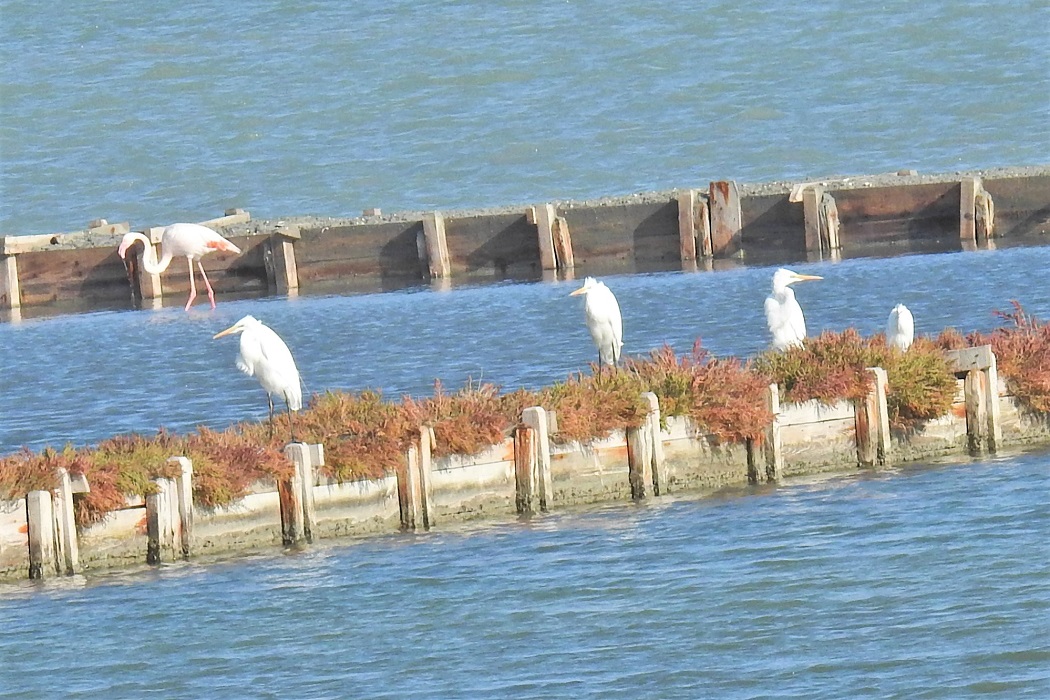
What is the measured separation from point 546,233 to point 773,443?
17484 mm

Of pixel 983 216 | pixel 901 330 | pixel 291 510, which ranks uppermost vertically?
pixel 983 216

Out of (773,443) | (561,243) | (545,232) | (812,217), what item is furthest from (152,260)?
(773,443)

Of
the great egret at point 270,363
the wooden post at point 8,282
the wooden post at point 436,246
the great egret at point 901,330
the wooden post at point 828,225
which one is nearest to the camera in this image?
the great egret at point 270,363

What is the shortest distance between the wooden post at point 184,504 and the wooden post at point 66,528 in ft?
2.85

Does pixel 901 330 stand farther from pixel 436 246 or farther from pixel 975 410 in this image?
pixel 436 246

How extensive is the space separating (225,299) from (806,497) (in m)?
20.9

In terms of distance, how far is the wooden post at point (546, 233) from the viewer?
3544cm

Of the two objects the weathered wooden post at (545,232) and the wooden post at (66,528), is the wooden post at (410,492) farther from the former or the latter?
the weathered wooden post at (545,232)

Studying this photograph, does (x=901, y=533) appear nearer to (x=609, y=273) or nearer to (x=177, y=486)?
(x=177, y=486)

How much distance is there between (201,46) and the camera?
230 feet

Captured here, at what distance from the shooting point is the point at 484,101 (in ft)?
206

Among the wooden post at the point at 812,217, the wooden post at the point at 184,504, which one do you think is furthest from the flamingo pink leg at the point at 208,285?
the wooden post at the point at 184,504

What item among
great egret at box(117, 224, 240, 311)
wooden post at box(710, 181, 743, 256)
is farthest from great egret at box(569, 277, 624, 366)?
great egret at box(117, 224, 240, 311)

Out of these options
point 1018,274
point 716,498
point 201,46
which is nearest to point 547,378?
point 716,498
